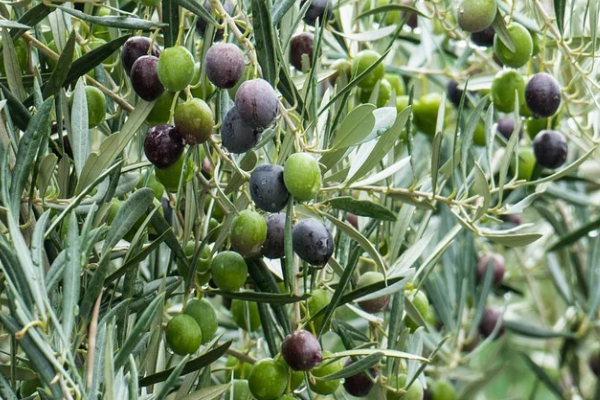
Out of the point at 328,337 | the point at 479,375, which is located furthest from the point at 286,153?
the point at 479,375

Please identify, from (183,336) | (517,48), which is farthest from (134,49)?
(517,48)

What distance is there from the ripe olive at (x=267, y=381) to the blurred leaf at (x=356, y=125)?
0.23 metres

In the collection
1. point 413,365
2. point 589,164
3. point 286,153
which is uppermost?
point 286,153

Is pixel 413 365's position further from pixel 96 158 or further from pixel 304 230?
pixel 96 158

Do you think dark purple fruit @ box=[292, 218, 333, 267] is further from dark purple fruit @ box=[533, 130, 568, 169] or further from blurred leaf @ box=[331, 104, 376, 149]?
dark purple fruit @ box=[533, 130, 568, 169]

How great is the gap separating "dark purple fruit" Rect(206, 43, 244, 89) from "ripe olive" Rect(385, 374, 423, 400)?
0.42m

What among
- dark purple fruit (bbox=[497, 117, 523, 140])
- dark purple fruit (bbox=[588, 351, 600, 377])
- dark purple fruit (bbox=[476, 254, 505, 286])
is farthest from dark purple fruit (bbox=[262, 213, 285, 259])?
dark purple fruit (bbox=[588, 351, 600, 377])

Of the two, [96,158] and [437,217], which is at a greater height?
[96,158]

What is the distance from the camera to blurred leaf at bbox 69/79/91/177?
0.84 meters

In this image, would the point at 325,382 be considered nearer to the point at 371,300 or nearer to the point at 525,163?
the point at 371,300

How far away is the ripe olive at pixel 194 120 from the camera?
84 cm

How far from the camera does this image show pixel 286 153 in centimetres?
88

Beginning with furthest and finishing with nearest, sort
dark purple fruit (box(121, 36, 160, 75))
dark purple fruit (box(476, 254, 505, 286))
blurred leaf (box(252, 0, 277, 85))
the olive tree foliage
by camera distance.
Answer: dark purple fruit (box(476, 254, 505, 286)) → dark purple fruit (box(121, 36, 160, 75)) → blurred leaf (box(252, 0, 277, 85)) → the olive tree foliage

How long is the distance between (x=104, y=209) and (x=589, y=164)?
5.17 ft
